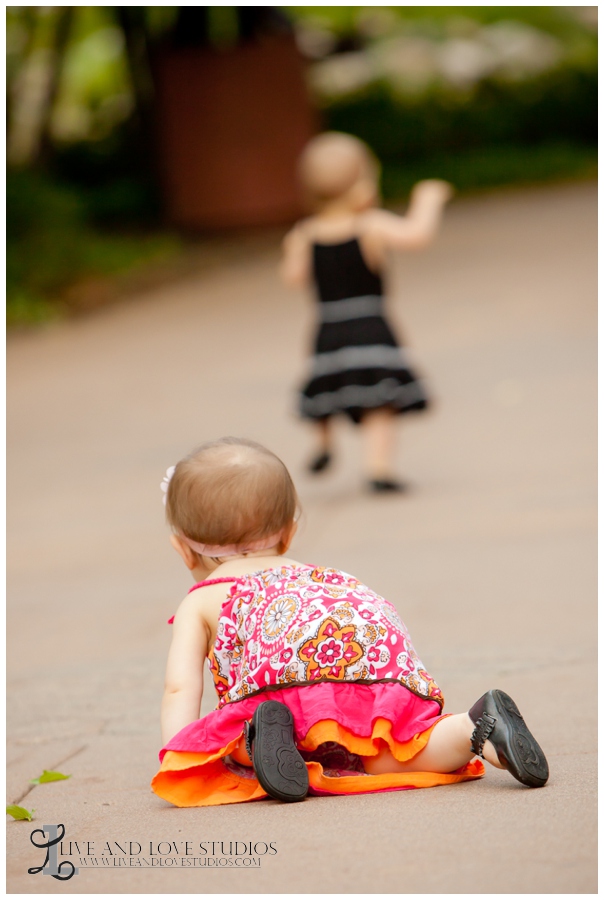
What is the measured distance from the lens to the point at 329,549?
520cm

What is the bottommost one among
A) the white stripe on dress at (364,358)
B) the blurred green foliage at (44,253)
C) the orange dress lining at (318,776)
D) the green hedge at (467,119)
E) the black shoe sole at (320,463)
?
the orange dress lining at (318,776)

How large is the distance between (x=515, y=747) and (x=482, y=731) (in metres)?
0.07

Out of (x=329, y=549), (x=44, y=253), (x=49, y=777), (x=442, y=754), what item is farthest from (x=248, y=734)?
(x=44, y=253)

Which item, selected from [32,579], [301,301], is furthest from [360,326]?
[301,301]

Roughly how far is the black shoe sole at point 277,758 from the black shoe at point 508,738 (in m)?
0.33

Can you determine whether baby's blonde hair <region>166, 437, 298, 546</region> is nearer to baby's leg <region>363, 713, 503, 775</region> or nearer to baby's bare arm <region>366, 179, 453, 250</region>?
baby's leg <region>363, 713, 503, 775</region>

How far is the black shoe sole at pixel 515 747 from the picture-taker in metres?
2.18

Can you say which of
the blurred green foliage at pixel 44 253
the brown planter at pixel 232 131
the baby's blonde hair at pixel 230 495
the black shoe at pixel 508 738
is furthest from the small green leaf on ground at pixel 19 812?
the brown planter at pixel 232 131

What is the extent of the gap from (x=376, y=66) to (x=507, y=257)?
33.7 ft

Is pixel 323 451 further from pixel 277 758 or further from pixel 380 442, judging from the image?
pixel 277 758

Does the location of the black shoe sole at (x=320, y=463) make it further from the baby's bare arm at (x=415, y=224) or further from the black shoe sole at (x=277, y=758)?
the black shoe sole at (x=277, y=758)

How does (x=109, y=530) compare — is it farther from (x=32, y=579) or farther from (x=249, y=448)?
(x=249, y=448)

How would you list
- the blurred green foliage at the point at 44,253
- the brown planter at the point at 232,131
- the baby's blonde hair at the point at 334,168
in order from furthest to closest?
the brown planter at the point at 232,131
the blurred green foliage at the point at 44,253
the baby's blonde hair at the point at 334,168

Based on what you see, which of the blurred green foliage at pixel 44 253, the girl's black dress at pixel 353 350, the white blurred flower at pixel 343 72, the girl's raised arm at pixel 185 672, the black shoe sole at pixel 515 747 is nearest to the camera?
the black shoe sole at pixel 515 747
